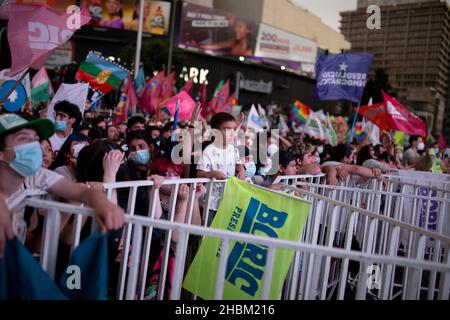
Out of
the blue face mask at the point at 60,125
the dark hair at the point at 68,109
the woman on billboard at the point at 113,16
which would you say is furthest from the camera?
the woman on billboard at the point at 113,16

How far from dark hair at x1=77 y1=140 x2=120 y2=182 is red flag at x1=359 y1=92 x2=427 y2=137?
30.4 feet

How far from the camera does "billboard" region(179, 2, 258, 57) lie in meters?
49.6

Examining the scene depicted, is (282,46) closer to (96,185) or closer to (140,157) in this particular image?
(140,157)

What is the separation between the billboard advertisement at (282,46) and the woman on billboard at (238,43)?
1.79 m

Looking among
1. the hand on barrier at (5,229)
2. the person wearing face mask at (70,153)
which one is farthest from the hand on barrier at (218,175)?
the hand on barrier at (5,229)

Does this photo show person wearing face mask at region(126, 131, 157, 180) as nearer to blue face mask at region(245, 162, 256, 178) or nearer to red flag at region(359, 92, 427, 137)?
blue face mask at region(245, 162, 256, 178)

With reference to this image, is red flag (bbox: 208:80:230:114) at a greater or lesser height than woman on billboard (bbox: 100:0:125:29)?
lesser

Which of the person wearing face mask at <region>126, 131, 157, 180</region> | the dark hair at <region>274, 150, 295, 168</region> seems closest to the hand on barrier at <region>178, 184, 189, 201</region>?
the person wearing face mask at <region>126, 131, 157, 180</region>

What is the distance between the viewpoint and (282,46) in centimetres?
5875

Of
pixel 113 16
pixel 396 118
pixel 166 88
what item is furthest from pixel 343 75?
pixel 113 16

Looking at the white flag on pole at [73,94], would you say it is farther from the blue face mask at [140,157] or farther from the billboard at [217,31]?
the billboard at [217,31]

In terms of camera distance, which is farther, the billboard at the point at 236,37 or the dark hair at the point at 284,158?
the billboard at the point at 236,37

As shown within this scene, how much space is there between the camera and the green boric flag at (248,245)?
293cm

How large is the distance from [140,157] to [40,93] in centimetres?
1001
